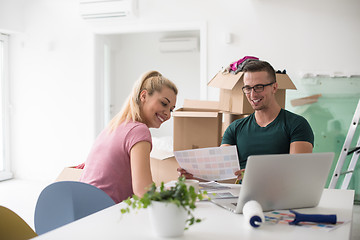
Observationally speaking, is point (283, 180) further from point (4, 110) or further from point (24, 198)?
point (4, 110)

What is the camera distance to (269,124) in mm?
2264

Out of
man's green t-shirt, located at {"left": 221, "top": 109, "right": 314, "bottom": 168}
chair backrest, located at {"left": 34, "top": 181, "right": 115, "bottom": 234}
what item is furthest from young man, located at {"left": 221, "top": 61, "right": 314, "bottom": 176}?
chair backrest, located at {"left": 34, "top": 181, "right": 115, "bottom": 234}

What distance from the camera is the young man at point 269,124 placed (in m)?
2.17

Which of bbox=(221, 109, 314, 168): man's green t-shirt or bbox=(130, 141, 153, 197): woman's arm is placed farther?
bbox=(221, 109, 314, 168): man's green t-shirt

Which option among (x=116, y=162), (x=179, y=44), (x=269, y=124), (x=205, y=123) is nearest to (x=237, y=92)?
(x=205, y=123)

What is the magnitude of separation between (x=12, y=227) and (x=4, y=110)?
4.50 metres

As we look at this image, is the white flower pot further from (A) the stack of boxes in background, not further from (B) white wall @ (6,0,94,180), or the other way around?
(B) white wall @ (6,0,94,180)

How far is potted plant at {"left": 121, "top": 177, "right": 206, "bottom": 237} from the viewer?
104 cm

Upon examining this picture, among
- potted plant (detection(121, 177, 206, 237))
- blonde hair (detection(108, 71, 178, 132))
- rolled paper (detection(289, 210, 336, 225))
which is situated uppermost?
blonde hair (detection(108, 71, 178, 132))

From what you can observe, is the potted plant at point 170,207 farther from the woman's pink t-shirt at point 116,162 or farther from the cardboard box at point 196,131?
the cardboard box at point 196,131

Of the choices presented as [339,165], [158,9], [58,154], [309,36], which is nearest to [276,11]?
[309,36]

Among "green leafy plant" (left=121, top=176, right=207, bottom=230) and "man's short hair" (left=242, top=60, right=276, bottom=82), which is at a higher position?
"man's short hair" (left=242, top=60, right=276, bottom=82)

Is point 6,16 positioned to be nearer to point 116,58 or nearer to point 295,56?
point 116,58

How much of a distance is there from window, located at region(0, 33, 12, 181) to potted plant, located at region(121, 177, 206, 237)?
4.87 m
